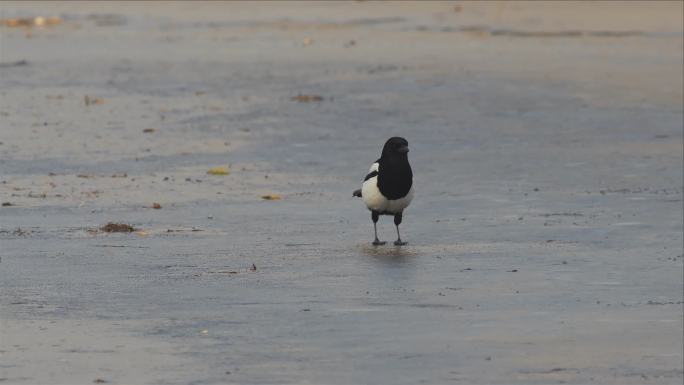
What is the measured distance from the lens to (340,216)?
15.4 m

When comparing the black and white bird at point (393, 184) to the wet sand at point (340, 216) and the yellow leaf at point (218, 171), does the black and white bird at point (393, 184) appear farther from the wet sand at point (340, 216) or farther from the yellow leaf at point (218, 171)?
the yellow leaf at point (218, 171)

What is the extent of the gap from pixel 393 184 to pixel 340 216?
144 cm

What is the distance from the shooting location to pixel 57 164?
18672mm

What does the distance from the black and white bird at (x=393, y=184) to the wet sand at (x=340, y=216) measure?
0.31 m

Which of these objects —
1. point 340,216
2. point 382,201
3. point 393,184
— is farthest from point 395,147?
point 340,216

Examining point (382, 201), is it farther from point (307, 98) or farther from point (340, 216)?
point (307, 98)

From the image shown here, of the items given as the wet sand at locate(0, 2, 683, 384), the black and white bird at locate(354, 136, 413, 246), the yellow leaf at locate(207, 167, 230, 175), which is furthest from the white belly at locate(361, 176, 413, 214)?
the yellow leaf at locate(207, 167, 230, 175)

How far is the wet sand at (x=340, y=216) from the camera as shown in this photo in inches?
372

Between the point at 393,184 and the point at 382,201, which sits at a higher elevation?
the point at 393,184

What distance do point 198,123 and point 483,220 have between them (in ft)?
27.5

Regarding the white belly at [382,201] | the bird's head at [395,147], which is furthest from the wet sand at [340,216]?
the bird's head at [395,147]

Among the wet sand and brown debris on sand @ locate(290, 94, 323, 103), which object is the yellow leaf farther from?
brown debris on sand @ locate(290, 94, 323, 103)

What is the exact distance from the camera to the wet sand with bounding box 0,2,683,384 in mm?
9453

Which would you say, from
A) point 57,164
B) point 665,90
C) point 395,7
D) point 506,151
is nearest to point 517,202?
point 506,151
